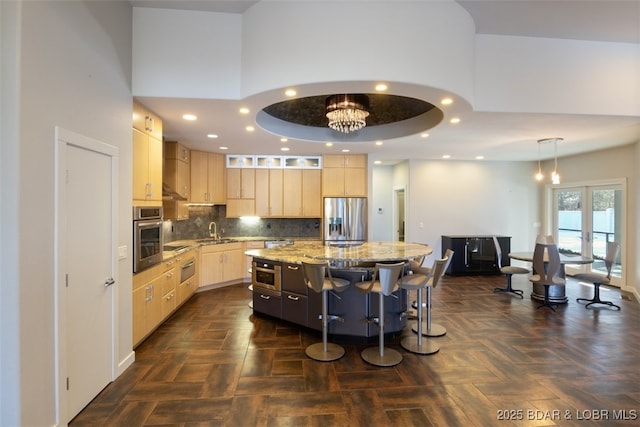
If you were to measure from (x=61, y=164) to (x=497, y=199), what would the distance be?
320 inches

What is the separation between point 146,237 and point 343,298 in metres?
2.29

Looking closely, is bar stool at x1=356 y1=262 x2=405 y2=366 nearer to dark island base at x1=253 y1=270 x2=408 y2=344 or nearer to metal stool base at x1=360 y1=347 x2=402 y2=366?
A: metal stool base at x1=360 y1=347 x2=402 y2=366

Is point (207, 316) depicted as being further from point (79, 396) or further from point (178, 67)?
point (178, 67)

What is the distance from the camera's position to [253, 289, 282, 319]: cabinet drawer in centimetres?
409

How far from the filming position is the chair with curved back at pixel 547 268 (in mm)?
4660

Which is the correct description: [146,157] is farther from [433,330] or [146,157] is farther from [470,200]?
[470,200]

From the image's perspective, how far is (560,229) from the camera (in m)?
7.24

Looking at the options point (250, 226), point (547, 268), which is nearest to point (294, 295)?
point (250, 226)

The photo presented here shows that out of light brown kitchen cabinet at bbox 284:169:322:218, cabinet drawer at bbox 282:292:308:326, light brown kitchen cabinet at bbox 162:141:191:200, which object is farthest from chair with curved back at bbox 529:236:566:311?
light brown kitchen cabinet at bbox 162:141:191:200

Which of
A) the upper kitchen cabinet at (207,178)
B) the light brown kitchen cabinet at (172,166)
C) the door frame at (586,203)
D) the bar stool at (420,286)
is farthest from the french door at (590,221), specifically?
the light brown kitchen cabinet at (172,166)

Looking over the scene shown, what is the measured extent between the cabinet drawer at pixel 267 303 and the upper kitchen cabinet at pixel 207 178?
8.77ft

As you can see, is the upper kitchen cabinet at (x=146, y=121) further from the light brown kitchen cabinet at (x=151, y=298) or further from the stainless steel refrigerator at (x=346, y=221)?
the stainless steel refrigerator at (x=346, y=221)

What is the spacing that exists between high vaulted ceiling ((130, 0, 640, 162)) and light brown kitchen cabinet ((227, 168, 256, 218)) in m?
0.54

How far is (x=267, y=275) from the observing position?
13.9ft
